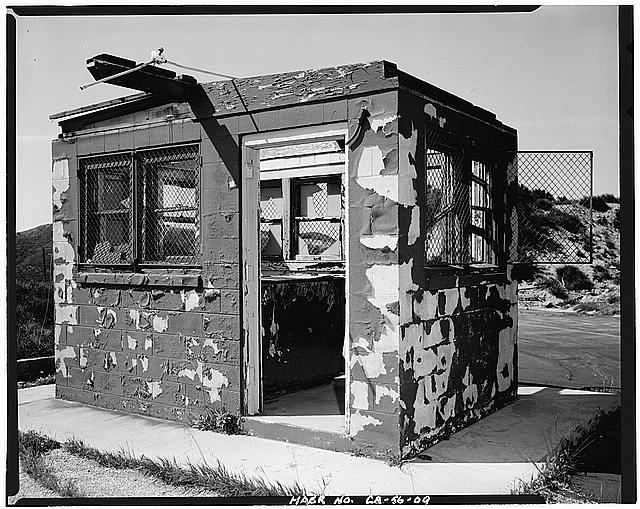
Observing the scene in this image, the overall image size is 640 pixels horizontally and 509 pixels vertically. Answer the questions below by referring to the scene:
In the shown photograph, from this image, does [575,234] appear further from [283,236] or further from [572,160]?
[283,236]

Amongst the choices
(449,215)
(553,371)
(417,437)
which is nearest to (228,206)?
(449,215)

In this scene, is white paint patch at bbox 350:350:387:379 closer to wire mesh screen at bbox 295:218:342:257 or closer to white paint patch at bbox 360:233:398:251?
white paint patch at bbox 360:233:398:251

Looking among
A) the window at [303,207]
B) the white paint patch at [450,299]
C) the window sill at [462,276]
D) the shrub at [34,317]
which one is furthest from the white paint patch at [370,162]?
the shrub at [34,317]

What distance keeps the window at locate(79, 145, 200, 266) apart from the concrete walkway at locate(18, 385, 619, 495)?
169 centimetres

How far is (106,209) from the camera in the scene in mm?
7375

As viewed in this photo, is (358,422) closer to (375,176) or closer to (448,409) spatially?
(448,409)

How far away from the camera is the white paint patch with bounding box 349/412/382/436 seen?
5.27 m

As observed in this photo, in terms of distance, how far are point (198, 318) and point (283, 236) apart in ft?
13.9

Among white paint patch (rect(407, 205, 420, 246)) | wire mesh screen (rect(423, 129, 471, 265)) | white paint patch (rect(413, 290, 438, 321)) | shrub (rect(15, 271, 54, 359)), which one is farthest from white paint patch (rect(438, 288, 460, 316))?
shrub (rect(15, 271, 54, 359))

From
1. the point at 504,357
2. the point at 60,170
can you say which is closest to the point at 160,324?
the point at 60,170

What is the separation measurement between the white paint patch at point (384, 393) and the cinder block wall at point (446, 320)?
0.07 metres

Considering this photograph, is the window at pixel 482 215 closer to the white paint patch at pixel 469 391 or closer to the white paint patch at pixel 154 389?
the white paint patch at pixel 469 391

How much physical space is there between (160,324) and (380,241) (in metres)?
2.73

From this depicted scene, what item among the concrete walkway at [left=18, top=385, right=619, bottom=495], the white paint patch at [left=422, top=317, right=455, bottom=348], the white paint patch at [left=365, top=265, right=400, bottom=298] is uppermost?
the white paint patch at [left=365, top=265, right=400, bottom=298]
